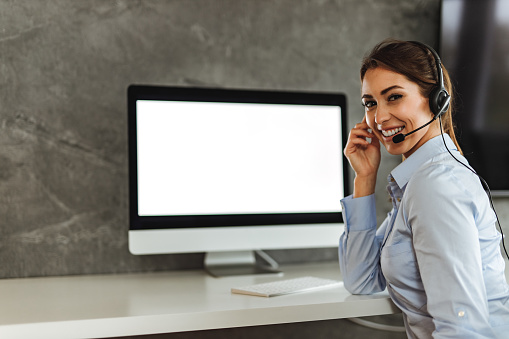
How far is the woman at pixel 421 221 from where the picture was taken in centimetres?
92

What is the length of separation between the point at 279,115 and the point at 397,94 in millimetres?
456

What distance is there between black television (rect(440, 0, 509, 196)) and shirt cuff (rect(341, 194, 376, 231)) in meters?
0.73

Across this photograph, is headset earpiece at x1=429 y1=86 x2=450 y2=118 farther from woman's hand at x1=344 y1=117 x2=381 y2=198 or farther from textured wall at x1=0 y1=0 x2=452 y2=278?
textured wall at x1=0 y1=0 x2=452 y2=278

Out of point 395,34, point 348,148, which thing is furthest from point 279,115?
point 395,34

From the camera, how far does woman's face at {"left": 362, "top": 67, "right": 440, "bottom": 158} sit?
115cm

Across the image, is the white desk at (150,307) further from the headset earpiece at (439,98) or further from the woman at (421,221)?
the headset earpiece at (439,98)

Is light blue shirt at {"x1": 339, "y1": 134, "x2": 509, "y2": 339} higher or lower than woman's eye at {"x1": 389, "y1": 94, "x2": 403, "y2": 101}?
lower

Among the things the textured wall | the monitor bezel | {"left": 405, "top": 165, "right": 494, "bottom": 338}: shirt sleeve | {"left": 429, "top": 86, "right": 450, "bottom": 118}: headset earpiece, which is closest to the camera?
{"left": 405, "top": 165, "right": 494, "bottom": 338}: shirt sleeve

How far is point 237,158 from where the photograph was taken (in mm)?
1496

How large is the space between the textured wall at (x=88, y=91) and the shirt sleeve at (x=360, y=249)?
52 cm

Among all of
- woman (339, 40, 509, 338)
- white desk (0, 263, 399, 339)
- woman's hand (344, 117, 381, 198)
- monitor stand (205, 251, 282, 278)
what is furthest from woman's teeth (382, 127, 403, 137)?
monitor stand (205, 251, 282, 278)

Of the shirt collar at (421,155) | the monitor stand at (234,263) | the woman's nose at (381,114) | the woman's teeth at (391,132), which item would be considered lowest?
the monitor stand at (234,263)

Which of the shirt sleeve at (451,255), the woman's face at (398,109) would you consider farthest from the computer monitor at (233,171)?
the shirt sleeve at (451,255)

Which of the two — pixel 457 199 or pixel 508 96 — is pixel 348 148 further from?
pixel 508 96
